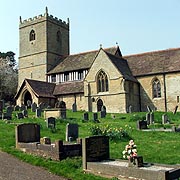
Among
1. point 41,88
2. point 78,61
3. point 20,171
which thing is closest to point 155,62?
point 78,61

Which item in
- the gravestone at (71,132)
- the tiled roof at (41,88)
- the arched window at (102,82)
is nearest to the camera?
the gravestone at (71,132)

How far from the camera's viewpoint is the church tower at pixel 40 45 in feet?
171

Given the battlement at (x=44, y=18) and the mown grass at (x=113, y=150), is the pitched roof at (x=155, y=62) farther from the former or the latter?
the mown grass at (x=113, y=150)

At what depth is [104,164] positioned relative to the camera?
9859mm

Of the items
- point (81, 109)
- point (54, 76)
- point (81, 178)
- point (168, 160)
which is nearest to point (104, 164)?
point (81, 178)

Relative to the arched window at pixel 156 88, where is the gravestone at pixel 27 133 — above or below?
below

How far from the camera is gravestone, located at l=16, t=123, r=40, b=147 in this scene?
13803 mm

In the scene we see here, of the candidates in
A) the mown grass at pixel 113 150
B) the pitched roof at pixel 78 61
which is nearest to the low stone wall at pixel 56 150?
the mown grass at pixel 113 150

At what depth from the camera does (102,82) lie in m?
40.6

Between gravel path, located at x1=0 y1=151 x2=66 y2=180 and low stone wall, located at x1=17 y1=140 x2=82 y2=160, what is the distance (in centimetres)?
94

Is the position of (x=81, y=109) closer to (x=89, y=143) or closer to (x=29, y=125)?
(x=29, y=125)

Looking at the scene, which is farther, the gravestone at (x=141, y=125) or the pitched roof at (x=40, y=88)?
the pitched roof at (x=40, y=88)

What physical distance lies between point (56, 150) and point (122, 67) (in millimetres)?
30419

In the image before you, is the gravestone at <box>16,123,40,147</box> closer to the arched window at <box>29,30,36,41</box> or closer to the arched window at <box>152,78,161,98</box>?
the arched window at <box>152,78,161,98</box>
